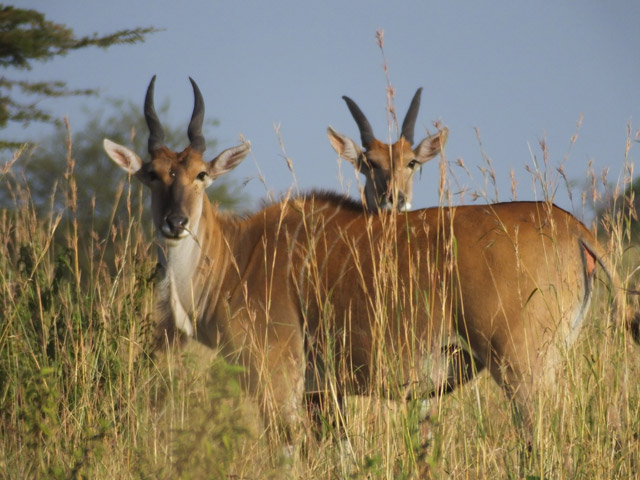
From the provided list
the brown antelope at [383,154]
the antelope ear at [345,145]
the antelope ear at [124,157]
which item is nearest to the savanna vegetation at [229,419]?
the antelope ear at [124,157]

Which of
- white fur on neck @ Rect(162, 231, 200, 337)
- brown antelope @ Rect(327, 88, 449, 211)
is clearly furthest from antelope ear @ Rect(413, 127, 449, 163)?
white fur on neck @ Rect(162, 231, 200, 337)

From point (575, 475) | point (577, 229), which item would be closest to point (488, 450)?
point (575, 475)

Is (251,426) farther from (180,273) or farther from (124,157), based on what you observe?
(124,157)

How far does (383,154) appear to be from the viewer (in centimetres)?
900

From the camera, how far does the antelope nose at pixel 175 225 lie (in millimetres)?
5520

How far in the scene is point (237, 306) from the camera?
545cm

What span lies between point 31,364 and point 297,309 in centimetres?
149

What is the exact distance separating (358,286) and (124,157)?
199cm

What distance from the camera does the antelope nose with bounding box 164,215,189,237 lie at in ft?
18.1


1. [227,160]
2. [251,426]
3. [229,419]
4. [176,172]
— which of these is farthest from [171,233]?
[229,419]

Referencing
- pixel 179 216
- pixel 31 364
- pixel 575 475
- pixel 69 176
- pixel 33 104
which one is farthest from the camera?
pixel 33 104

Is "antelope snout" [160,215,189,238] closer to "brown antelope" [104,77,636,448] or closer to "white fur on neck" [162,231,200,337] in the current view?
"brown antelope" [104,77,636,448]

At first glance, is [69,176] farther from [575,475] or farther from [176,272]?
[575,475]

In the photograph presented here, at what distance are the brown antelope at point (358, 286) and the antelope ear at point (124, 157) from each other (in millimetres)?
25
